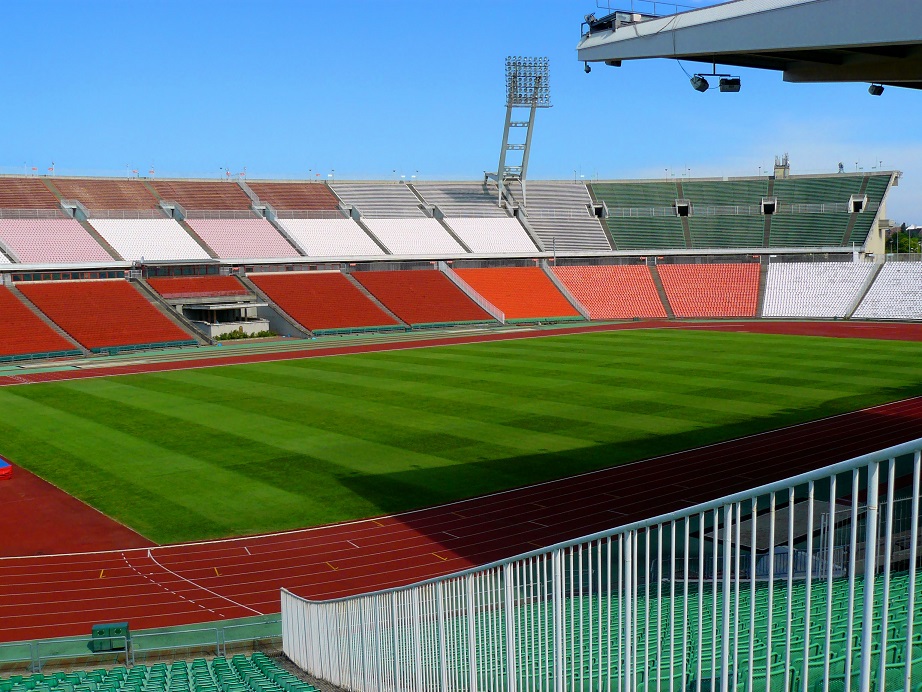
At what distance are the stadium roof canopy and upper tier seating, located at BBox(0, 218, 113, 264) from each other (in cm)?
5173

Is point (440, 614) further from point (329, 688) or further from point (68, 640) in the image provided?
point (68, 640)

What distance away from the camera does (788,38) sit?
41.1 ft

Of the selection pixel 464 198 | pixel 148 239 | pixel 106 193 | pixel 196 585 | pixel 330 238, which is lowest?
pixel 196 585

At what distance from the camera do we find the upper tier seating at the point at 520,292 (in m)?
69.2

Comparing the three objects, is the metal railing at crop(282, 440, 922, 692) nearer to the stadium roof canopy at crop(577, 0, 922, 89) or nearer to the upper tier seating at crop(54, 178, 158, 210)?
the stadium roof canopy at crop(577, 0, 922, 89)

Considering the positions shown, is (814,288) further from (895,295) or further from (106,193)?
(106,193)

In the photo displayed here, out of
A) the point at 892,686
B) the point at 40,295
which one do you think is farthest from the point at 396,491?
the point at 40,295

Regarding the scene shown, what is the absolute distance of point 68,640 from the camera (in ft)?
42.9

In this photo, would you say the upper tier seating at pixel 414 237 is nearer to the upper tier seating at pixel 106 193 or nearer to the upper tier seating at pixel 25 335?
the upper tier seating at pixel 106 193

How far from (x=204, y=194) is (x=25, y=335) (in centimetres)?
2596

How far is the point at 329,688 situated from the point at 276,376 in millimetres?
30564

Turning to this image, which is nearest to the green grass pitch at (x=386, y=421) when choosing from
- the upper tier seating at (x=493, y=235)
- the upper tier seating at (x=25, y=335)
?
the upper tier seating at (x=25, y=335)

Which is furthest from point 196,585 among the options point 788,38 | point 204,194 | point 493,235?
point 493,235

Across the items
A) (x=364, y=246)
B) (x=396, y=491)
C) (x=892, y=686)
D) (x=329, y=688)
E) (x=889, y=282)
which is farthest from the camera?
(x=364, y=246)
